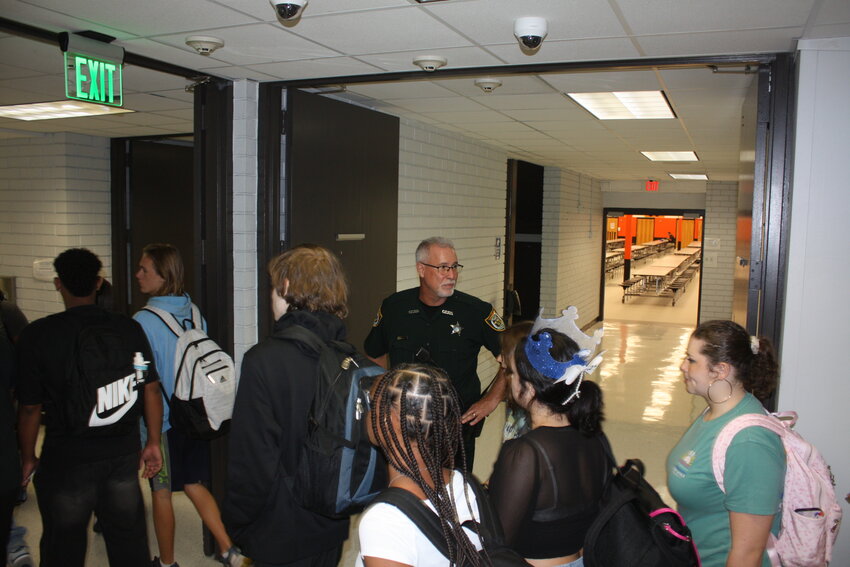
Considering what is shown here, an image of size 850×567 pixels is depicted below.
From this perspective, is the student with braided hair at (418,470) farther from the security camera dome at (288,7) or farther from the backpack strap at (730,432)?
the security camera dome at (288,7)

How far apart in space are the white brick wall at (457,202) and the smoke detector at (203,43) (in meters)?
2.37

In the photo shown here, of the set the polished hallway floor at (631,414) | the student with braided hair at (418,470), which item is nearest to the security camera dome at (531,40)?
the student with braided hair at (418,470)

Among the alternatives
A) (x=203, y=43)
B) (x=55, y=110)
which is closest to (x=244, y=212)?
(x=203, y=43)

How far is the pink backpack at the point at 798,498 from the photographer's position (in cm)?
198

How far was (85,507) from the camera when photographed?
272cm

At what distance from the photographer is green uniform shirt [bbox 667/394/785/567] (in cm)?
187

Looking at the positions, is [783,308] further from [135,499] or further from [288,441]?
[135,499]

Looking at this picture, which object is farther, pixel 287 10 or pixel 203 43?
pixel 203 43

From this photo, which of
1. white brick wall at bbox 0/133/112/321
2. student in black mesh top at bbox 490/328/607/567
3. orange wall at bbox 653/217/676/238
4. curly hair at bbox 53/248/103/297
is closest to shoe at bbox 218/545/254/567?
curly hair at bbox 53/248/103/297

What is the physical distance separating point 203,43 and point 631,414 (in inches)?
214

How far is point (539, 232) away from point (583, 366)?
825 cm

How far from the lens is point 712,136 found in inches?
234

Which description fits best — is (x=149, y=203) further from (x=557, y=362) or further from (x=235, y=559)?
(x=557, y=362)

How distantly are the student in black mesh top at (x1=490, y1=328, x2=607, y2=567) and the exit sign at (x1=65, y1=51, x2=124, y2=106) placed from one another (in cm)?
213
